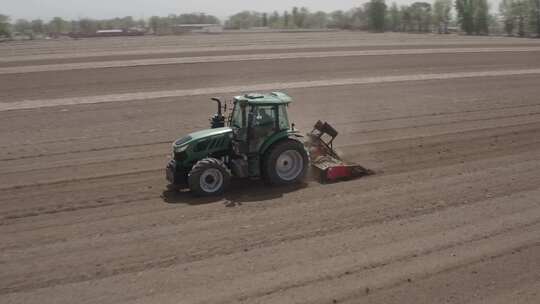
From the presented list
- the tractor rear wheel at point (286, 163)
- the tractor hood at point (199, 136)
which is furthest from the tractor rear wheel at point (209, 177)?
the tractor rear wheel at point (286, 163)

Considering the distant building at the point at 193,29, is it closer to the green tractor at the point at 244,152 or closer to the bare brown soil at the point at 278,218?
the bare brown soil at the point at 278,218

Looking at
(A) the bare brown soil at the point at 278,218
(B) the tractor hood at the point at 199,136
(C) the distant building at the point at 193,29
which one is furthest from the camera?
(C) the distant building at the point at 193,29

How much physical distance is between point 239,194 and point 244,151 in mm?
882

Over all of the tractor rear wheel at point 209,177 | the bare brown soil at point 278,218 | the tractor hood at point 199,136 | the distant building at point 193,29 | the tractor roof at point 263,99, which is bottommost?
the bare brown soil at point 278,218

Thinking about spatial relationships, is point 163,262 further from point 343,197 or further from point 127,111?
point 127,111

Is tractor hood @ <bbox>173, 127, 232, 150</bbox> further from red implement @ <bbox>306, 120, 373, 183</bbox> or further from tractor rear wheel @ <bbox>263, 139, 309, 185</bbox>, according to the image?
red implement @ <bbox>306, 120, 373, 183</bbox>

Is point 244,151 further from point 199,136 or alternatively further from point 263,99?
point 263,99

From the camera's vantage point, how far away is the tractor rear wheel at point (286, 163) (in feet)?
36.6

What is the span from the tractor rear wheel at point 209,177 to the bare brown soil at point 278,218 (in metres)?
0.26

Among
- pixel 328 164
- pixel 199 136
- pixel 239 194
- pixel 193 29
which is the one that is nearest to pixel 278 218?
pixel 239 194

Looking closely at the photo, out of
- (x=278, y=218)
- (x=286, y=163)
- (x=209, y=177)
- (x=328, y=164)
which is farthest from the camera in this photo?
(x=328, y=164)

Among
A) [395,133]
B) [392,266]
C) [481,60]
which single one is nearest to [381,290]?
[392,266]

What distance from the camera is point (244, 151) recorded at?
36.1ft

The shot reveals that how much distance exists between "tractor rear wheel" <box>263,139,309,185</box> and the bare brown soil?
35 centimetres
